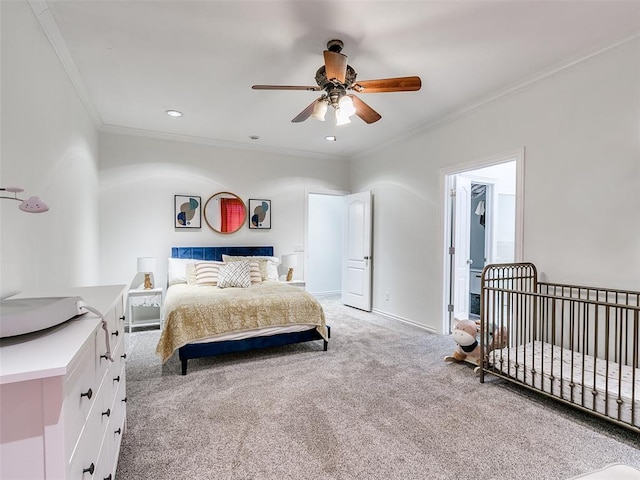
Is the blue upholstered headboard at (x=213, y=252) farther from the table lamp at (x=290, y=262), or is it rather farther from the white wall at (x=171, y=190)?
the table lamp at (x=290, y=262)

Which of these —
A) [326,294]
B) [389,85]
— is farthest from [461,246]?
[326,294]

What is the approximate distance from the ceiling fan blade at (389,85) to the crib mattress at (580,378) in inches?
81.1

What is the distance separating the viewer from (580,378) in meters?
2.33

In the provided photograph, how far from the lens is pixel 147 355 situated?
3.47m

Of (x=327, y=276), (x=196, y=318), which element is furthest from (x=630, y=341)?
(x=327, y=276)

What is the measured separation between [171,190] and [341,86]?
324cm

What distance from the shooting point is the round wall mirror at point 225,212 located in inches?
198

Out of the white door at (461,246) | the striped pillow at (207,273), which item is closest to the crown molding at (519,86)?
the white door at (461,246)

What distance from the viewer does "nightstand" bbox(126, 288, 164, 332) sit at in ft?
14.0

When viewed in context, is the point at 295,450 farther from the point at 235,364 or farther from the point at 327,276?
the point at 327,276

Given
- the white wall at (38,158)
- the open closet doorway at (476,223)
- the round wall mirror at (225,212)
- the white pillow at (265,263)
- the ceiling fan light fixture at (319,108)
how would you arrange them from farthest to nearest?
the round wall mirror at (225,212) < the white pillow at (265,263) < the open closet doorway at (476,223) < the ceiling fan light fixture at (319,108) < the white wall at (38,158)

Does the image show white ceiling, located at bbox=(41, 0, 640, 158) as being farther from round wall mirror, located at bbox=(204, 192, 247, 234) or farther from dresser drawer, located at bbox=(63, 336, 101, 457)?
dresser drawer, located at bbox=(63, 336, 101, 457)

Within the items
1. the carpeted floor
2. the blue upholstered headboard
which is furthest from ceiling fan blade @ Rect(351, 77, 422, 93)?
the blue upholstered headboard

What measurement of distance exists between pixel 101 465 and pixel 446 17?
3.06 m
